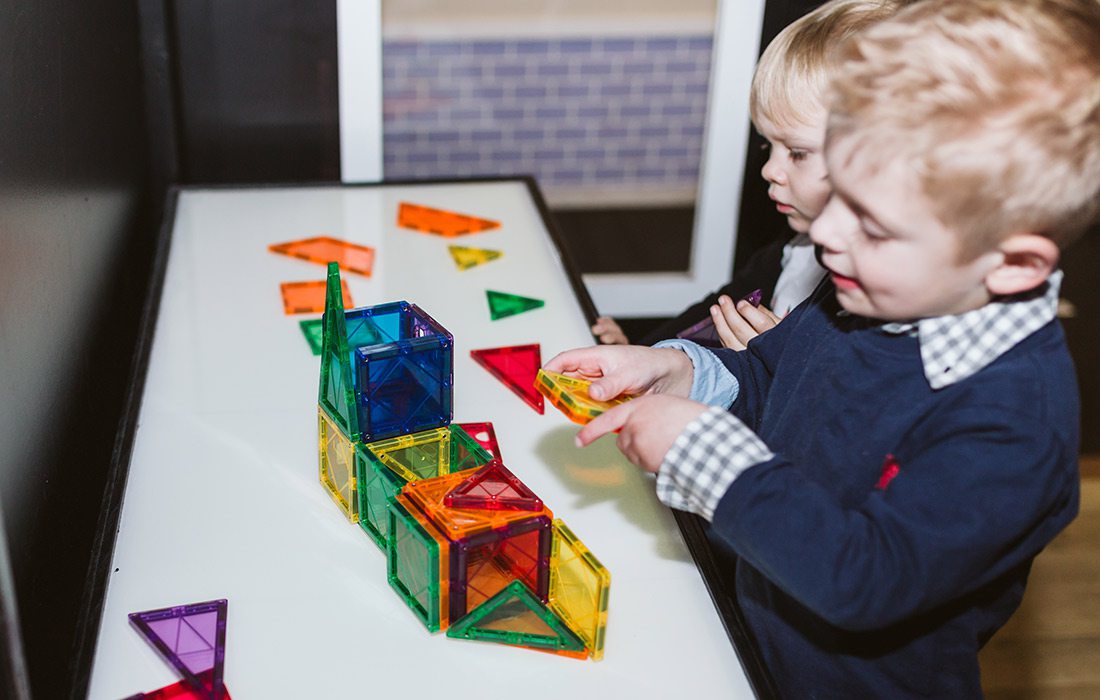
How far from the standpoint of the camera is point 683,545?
Answer: 97cm

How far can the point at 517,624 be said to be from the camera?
854 millimetres

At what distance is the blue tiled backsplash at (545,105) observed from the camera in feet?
8.78

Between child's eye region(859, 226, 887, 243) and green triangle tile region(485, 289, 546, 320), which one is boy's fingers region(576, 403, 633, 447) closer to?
child's eye region(859, 226, 887, 243)

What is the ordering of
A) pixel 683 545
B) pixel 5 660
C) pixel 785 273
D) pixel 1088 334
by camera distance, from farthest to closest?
pixel 1088 334 → pixel 785 273 → pixel 683 545 → pixel 5 660

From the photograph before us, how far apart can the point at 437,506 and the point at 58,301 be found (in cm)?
57

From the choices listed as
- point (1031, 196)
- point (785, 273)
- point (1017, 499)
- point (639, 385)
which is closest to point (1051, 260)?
point (1031, 196)

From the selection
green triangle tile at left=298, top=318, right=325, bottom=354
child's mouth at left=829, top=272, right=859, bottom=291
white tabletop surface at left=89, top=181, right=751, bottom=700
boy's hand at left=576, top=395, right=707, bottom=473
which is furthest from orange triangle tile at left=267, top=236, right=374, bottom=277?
child's mouth at left=829, top=272, right=859, bottom=291

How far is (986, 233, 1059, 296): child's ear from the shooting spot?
73 cm

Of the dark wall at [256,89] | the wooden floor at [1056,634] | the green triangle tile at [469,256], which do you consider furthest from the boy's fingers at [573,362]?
the dark wall at [256,89]

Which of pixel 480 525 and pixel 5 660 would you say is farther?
pixel 480 525

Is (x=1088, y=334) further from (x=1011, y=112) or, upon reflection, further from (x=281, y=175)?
(x=1011, y=112)

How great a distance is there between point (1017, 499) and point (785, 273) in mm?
704

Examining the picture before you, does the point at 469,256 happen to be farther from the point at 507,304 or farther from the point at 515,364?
the point at 515,364

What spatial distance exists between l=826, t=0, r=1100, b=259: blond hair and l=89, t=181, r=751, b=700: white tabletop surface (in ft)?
1.21
